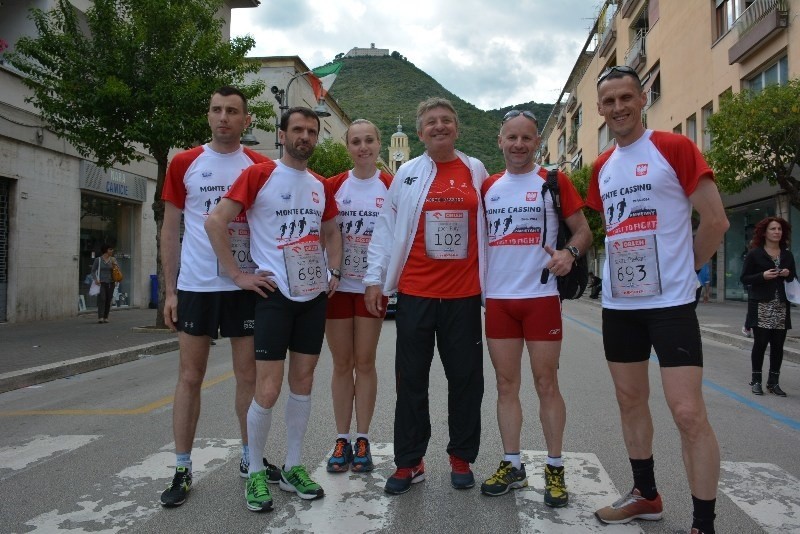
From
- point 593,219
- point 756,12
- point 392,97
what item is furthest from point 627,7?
point 392,97

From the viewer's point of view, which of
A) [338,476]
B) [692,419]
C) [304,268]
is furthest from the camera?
[338,476]

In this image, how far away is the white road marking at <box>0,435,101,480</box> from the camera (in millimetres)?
4434

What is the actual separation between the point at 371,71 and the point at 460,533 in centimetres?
11873

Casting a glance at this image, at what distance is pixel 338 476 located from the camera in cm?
402

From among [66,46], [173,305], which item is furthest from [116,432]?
[66,46]

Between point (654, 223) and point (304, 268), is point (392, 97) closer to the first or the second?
point (304, 268)

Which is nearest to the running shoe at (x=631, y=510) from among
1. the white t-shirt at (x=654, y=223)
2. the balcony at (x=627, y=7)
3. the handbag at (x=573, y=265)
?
the white t-shirt at (x=654, y=223)

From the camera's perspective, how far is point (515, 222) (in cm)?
375

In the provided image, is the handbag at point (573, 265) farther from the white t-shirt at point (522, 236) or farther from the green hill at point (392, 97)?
the green hill at point (392, 97)

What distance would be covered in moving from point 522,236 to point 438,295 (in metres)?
0.59

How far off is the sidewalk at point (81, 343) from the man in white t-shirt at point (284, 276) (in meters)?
5.23

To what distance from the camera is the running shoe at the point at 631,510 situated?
129 inches

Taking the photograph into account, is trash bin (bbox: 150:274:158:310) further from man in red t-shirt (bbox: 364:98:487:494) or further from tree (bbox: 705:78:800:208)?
man in red t-shirt (bbox: 364:98:487:494)

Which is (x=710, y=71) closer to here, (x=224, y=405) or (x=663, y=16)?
(x=663, y=16)
